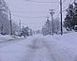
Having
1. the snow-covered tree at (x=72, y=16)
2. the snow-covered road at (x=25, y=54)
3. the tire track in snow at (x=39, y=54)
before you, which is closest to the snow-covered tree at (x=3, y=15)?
the snow-covered tree at (x=72, y=16)

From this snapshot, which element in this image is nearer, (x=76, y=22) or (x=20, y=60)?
(x=20, y=60)

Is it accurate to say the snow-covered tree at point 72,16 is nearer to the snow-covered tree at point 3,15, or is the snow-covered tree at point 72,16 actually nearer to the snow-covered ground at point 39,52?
the snow-covered tree at point 3,15

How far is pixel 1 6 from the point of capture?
333ft

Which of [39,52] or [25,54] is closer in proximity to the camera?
[25,54]

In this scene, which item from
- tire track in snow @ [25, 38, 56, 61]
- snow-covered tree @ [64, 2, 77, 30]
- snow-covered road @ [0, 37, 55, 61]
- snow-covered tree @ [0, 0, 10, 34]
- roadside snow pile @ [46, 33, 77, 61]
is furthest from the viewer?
snow-covered tree @ [0, 0, 10, 34]

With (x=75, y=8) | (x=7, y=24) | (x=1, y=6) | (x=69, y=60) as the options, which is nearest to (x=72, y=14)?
(x=75, y=8)

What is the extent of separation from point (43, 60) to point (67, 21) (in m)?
64.3

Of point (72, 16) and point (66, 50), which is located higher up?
point (72, 16)

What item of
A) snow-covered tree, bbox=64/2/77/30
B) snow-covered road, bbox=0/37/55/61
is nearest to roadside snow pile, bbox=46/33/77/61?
snow-covered road, bbox=0/37/55/61

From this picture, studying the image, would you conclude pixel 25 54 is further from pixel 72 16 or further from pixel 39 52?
pixel 72 16

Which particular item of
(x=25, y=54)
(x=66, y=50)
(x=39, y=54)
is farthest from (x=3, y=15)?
(x=39, y=54)

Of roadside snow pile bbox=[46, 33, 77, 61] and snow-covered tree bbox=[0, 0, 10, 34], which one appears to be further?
snow-covered tree bbox=[0, 0, 10, 34]

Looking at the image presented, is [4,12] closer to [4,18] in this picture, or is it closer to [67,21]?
[4,18]

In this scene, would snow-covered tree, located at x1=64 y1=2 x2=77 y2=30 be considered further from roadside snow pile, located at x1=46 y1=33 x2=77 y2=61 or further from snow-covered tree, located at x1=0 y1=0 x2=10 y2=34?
roadside snow pile, located at x1=46 y1=33 x2=77 y2=61
